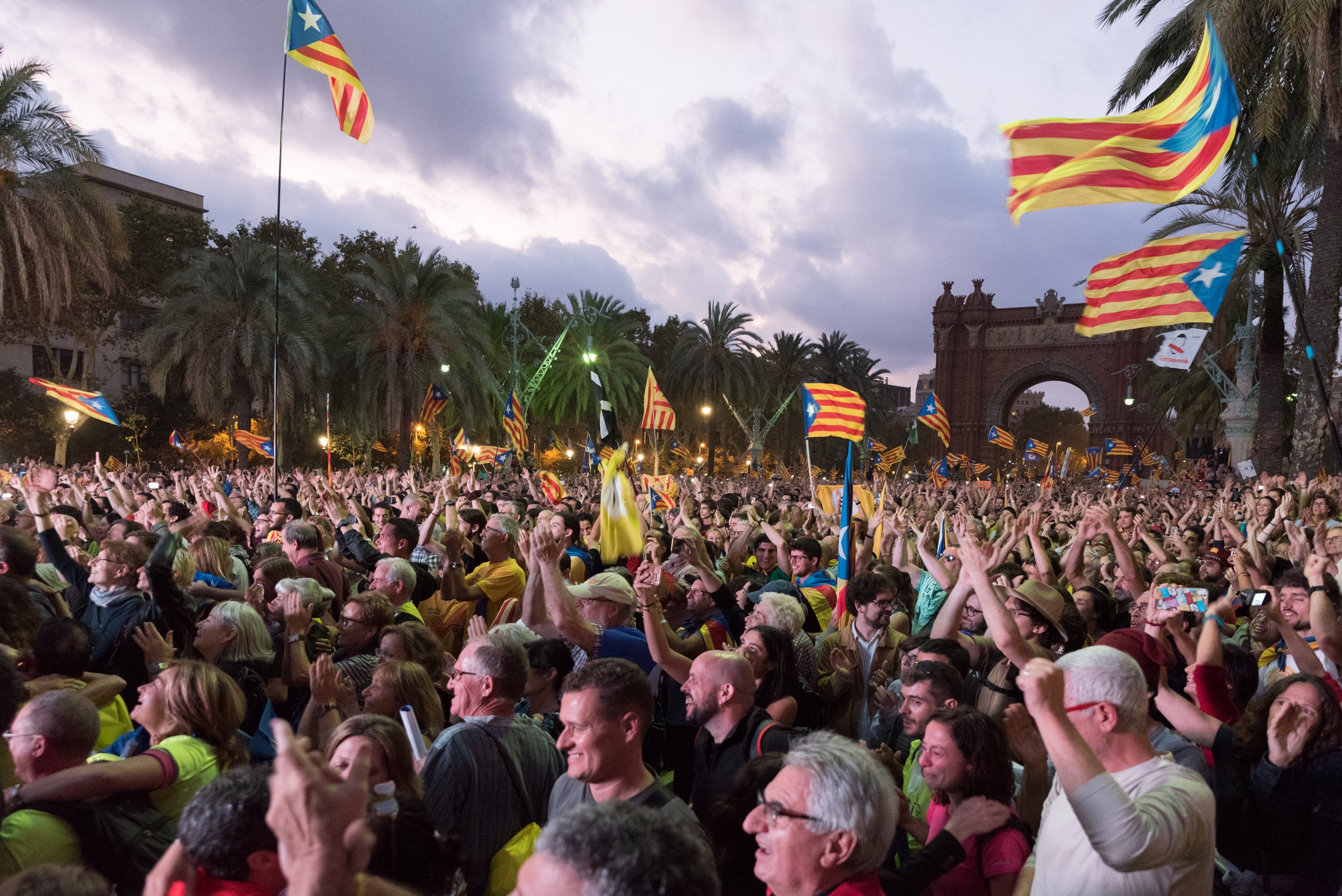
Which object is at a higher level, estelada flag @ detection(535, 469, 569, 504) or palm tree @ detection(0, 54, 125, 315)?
palm tree @ detection(0, 54, 125, 315)

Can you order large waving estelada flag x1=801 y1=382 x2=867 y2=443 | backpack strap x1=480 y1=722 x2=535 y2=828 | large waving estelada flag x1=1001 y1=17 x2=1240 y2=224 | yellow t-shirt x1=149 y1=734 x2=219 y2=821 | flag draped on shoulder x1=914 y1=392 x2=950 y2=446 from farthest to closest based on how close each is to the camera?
flag draped on shoulder x1=914 y1=392 x2=950 y2=446 → large waving estelada flag x1=801 y1=382 x2=867 y2=443 → large waving estelada flag x1=1001 y1=17 x2=1240 y2=224 → backpack strap x1=480 y1=722 x2=535 y2=828 → yellow t-shirt x1=149 y1=734 x2=219 y2=821

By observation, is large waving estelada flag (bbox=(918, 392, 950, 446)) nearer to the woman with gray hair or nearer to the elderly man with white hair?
the woman with gray hair

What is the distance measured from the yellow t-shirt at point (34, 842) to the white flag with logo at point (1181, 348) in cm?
1347

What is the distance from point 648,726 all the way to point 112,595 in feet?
10.7

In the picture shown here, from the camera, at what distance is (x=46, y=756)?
264cm

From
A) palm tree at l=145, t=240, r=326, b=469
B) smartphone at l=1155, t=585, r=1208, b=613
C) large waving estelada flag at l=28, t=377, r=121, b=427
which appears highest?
palm tree at l=145, t=240, r=326, b=469

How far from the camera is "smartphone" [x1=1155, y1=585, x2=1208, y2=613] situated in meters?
4.02

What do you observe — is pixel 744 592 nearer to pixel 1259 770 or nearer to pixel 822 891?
pixel 1259 770

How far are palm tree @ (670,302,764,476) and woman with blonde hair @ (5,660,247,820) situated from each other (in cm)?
3721

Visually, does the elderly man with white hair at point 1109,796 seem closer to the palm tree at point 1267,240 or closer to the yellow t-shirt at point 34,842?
the yellow t-shirt at point 34,842

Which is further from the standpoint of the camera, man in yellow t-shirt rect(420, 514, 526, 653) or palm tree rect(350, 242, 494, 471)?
palm tree rect(350, 242, 494, 471)

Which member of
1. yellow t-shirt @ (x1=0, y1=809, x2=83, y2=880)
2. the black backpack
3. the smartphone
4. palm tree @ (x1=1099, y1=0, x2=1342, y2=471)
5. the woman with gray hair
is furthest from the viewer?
palm tree @ (x1=1099, y1=0, x2=1342, y2=471)

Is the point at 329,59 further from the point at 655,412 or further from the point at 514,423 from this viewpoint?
the point at 514,423

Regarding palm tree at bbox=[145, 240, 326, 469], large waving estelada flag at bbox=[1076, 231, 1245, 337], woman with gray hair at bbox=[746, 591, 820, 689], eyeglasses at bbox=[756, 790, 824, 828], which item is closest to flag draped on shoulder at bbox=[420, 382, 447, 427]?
palm tree at bbox=[145, 240, 326, 469]
